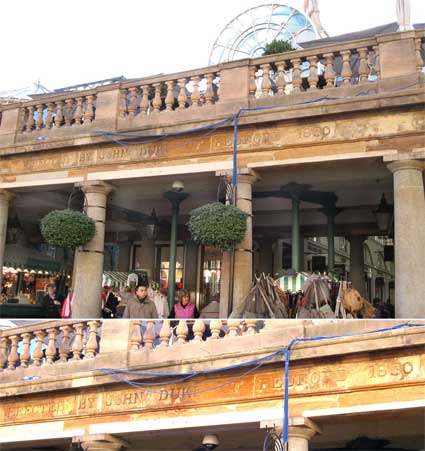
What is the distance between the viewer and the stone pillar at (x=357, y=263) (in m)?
15.7

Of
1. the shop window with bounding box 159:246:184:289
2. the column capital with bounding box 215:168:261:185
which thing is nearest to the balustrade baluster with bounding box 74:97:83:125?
the column capital with bounding box 215:168:261:185

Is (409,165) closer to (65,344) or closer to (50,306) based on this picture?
(65,344)

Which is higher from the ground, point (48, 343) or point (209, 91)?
point (209, 91)

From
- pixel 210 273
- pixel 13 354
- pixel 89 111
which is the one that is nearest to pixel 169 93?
pixel 89 111

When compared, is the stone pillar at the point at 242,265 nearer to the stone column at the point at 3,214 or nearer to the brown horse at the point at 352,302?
the brown horse at the point at 352,302

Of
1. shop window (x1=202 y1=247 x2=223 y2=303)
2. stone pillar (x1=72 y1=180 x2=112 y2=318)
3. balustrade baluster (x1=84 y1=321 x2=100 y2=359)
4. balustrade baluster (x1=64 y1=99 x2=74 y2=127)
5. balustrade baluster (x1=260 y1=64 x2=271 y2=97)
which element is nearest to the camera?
balustrade baluster (x1=84 y1=321 x2=100 y2=359)

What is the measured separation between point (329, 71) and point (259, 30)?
8102 millimetres

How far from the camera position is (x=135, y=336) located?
29.7ft

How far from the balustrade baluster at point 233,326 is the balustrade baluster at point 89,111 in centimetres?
576

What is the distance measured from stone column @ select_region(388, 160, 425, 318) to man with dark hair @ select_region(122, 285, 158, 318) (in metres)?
3.72

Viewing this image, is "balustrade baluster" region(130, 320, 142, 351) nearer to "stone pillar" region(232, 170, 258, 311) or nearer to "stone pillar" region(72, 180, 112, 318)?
"stone pillar" region(232, 170, 258, 311)

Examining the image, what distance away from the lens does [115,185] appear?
40.2 ft

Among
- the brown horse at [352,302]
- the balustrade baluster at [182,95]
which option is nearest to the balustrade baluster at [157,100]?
the balustrade baluster at [182,95]

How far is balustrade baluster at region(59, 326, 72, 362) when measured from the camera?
9.65 metres
